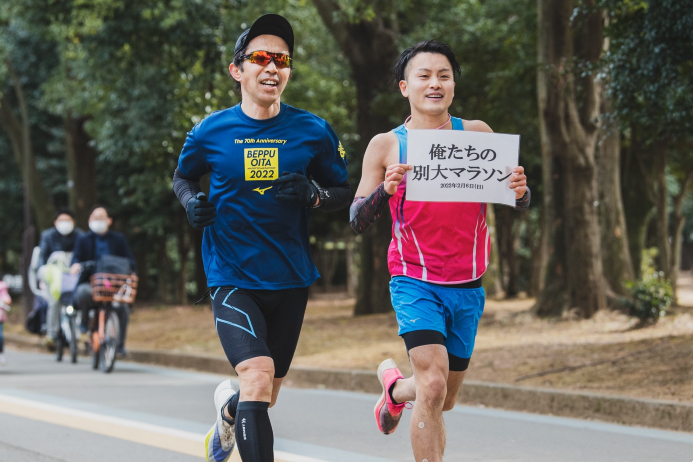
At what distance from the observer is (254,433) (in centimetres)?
421

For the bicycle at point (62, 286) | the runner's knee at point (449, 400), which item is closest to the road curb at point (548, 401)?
the runner's knee at point (449, 400)

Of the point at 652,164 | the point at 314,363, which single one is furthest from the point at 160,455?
the point at 652,164

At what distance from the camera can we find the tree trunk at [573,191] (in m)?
15.5

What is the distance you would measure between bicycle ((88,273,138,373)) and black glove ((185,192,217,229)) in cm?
828

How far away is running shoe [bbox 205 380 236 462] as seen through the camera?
4816 millimetres

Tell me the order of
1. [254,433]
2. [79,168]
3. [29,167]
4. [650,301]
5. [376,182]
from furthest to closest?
[79,168] < [29,167] < [650,301] < [376,182] < [254,433]

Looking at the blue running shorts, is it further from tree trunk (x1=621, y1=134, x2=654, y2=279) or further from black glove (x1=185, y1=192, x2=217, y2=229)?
tree trunk (x1=621, y1=134, x2=654, y2=279)

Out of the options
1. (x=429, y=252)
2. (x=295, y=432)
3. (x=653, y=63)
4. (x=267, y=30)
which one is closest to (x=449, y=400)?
(x=429, y=252)

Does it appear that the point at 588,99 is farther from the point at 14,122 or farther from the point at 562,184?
the point at 14,122

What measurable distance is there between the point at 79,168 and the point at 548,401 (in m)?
21.4

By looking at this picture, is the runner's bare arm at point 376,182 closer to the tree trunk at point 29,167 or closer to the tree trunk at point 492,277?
the tree trunk at point 29,167

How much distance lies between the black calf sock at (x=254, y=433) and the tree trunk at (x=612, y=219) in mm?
14990

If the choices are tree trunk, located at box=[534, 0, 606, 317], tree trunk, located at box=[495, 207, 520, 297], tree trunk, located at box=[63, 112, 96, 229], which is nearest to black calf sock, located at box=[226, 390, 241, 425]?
tree trunk, located at box=[534, 0, 606, 317]

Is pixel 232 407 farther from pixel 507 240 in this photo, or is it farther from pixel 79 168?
pixel 507 240
